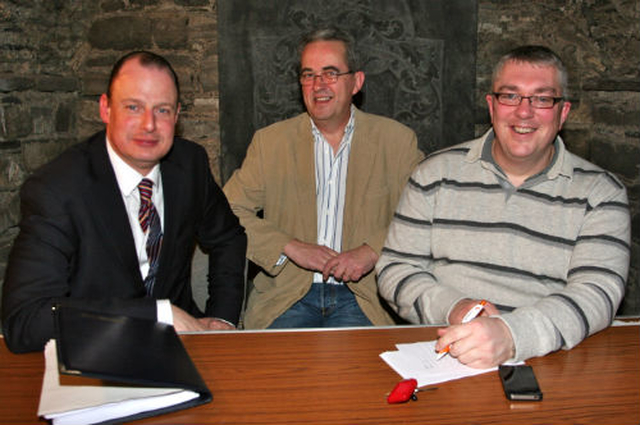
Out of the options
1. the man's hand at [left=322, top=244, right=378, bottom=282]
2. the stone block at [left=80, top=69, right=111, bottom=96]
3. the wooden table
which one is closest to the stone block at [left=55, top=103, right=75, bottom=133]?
the stone block at [left=80, top=69, right=111, bottom=96]

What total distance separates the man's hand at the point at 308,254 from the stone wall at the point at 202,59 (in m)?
1.45

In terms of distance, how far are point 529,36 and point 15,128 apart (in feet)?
9.81

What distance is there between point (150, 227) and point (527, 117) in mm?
A: 1183

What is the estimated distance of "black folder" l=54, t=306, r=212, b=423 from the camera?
1070mm

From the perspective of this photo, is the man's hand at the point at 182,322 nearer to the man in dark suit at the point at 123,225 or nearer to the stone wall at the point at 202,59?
the man in dark suit at the point at 123,225

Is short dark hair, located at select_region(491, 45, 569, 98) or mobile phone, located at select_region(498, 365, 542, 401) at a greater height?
short dark hair, located at select_region(491, 45, 569, 98)

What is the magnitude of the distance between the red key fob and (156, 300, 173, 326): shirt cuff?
605 mm

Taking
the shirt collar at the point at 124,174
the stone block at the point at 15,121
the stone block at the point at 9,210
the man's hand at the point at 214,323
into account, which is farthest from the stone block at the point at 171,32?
the man's hand at the point at 214,323

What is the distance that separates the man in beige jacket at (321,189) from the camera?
2.53 meters

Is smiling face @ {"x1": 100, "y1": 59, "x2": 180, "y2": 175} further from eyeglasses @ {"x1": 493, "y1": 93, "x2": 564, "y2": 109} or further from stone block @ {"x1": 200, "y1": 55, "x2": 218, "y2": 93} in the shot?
stone block @ {"x1": 200, "y1": 55, "x2": 218, "y2": 93}

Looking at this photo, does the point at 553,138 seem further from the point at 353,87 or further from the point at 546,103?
the point at 353,87

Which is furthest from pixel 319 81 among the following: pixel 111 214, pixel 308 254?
pixel 111 214

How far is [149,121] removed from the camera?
182 centimetres

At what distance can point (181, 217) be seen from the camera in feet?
6.55
